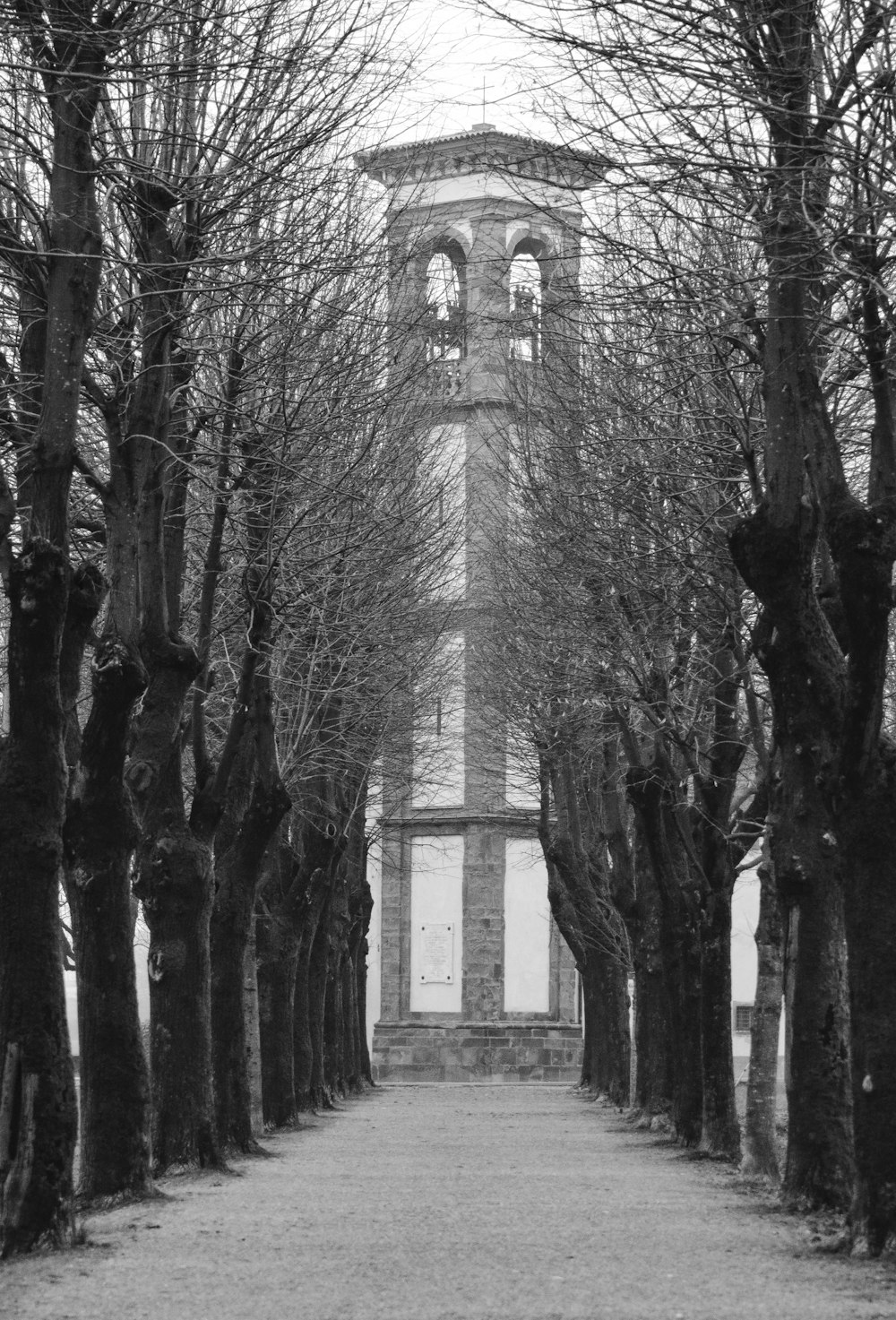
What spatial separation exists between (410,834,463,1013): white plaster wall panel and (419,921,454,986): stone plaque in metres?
0.03

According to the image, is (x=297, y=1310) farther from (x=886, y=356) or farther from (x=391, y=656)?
(x=391, y=656)

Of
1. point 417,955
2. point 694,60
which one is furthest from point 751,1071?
point 417,955

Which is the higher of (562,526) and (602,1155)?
(562,526)

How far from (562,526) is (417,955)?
38010 millimetres

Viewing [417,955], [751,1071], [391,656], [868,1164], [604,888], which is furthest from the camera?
[417,955]

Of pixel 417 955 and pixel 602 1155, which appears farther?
pixel 417 955

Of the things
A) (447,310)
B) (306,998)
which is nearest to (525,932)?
(306,998)

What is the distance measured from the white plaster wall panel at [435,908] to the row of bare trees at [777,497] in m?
35.9

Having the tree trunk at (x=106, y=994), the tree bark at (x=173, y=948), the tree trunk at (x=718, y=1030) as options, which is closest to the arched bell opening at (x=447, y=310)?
the tree trunk at (x=718, y=1030)

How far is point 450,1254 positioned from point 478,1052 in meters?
47.3

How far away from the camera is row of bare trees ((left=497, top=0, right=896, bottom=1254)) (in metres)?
11.8

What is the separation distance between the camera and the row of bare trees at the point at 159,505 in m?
12.0

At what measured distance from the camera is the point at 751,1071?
20312 mm

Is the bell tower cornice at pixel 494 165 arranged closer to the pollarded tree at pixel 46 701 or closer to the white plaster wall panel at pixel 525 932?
the pollarded tree at pixel 46 701
